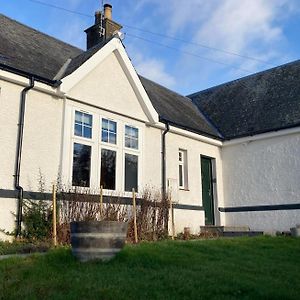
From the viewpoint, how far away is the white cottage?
10.7m

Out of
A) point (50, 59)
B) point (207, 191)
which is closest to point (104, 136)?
point (50, 59)

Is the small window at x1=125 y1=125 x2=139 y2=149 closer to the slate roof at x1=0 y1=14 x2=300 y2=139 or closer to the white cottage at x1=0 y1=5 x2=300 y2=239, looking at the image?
the white cottage at x1=0 y1=5 x2=300 y2=239

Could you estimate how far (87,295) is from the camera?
4.98 meters

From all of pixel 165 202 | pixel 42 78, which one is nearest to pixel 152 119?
pixel 165 202

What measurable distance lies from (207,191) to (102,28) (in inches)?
323

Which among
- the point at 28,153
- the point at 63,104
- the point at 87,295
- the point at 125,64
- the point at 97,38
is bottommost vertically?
the point at 87,295

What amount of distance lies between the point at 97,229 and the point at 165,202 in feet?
20.0

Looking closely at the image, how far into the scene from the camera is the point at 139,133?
44.3 ft

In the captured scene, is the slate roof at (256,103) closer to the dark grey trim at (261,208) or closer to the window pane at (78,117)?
the dark grey trim at (261,208)

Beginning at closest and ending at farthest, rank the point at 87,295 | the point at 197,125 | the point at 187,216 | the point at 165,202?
1. the point at 87,295
2. the point at 165,202
3. the point at 187,216
4. the point at 197,125

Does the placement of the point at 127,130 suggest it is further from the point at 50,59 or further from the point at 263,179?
the point at 263,179

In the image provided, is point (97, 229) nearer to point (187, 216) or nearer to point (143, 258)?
point (143, 258)

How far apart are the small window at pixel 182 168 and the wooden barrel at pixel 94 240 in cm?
912

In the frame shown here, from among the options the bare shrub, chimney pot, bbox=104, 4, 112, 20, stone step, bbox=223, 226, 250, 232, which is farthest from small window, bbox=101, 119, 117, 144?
chimney pot, bbox=104, 4, 112, 20
